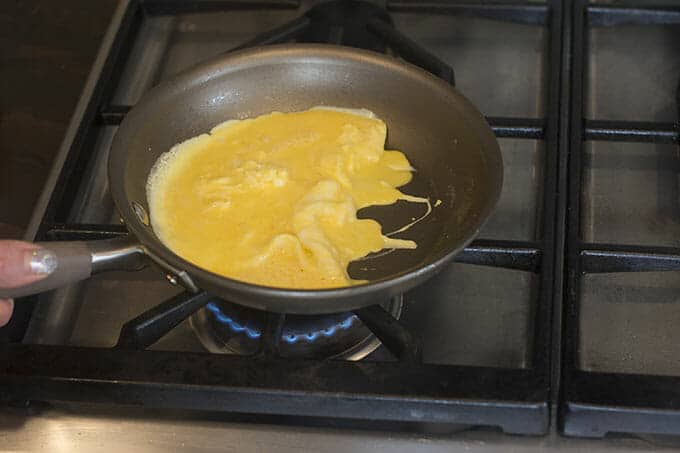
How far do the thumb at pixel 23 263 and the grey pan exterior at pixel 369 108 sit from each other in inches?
2.8

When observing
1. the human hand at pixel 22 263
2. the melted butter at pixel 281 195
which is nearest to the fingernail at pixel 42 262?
the human hand at pixel 22 263

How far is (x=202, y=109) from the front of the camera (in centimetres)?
85

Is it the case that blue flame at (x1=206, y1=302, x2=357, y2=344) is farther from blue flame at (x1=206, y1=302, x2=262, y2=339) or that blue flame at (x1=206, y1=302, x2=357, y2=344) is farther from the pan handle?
the pan handle

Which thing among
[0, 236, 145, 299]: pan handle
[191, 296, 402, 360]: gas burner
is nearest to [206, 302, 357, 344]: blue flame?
[191, 296, 402, 360]: gas burner

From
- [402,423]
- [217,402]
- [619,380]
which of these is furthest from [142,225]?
[619,380]

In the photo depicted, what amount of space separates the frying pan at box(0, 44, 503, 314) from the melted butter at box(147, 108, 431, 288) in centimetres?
1

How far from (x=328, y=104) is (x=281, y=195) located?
14 centimetres

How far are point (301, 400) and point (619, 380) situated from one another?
0.23m

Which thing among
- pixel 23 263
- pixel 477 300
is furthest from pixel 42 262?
pixel 477 300

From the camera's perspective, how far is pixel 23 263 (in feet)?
1.96

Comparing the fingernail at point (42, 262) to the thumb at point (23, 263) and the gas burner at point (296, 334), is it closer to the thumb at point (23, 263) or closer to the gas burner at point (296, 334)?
the thumb at point (23, 263)

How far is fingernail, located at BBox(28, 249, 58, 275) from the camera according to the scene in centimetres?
60

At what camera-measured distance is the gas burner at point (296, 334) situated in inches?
28.6

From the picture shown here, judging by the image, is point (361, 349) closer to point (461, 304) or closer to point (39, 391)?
point (461, 304)
